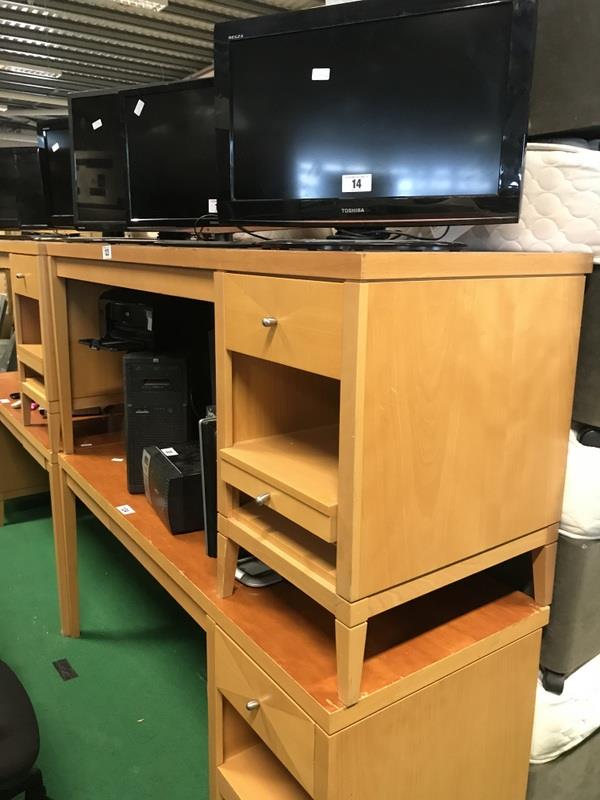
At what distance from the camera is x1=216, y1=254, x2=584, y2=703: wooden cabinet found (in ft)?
2.74

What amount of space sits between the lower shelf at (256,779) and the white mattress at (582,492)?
69 centimetres

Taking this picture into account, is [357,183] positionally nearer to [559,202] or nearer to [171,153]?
[559,202]

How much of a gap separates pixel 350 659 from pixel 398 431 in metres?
0.33

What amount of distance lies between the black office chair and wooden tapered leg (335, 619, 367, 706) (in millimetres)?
757

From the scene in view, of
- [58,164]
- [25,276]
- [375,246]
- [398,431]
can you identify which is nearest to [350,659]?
[398,431]

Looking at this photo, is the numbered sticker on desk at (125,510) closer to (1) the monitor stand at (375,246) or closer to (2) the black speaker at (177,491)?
(2) the black speaker at (177,491)

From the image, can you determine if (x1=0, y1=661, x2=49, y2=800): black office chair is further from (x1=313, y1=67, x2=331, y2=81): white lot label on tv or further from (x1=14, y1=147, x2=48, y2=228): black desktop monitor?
(x1=14, y1=147, x2=48, y2=228): black desktop monitor

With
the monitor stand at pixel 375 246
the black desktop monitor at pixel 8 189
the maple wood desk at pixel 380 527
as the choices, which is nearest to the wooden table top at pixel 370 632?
the maple wood desk at pixel 380 527

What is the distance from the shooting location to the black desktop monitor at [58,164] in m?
2.58

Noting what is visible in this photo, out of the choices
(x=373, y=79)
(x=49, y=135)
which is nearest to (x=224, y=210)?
(x=373, y=79)

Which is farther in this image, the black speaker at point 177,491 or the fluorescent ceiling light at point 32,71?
the fluorescent ceiling light at point 32,71

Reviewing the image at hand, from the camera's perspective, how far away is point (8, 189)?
3.37m

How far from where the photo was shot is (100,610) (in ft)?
7.83

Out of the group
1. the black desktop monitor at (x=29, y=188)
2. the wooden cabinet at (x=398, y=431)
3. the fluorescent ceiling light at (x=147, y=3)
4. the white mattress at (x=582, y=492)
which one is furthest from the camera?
the fluorescent ceiling light at (x=147, y=3)
